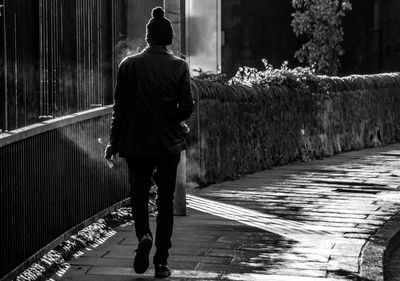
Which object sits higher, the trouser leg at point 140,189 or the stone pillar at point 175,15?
the stone pillar at point 175,15

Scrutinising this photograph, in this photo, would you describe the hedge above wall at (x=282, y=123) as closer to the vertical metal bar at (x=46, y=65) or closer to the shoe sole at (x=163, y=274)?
the vertical metal bar at (x=46, y=65)

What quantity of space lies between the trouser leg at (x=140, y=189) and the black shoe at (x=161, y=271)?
24 cm

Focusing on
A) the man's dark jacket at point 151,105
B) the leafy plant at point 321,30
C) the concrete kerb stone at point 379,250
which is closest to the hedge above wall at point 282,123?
the concrete kerb stone at point 379,250

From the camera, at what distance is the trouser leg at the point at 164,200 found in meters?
6.98

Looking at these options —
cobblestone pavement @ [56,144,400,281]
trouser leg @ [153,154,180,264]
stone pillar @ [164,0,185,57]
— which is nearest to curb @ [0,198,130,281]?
cobblestone pavement @ [56,144,400,281]

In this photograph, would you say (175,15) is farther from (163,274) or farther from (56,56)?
(163,274)

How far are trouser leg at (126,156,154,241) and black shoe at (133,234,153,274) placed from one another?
0.51 ft

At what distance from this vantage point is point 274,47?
25.9 m

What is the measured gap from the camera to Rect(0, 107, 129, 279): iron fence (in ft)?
21.4

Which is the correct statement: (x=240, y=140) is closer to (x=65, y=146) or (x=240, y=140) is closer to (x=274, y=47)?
(x=65, y=146)

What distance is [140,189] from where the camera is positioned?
7.04 meters

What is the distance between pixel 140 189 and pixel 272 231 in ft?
7.62

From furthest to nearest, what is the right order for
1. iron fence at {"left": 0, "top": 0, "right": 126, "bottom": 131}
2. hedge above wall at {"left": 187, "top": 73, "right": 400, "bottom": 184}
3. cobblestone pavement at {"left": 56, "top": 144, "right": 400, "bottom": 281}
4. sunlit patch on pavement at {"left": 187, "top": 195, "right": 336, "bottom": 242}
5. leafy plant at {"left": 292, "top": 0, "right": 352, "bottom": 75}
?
leafy plant at {"left": 292, "top": 0, "right": 352, "bottom": 75}, hedge above wall at {"left": 187, "top": 73, "right": 400, "bottom": 184}, sunlit patch on pavement at {"left": 187, "top": 195, "right": 336, "bottom": 242}, cobblestone pavement at {"left": 56, "top": 144, "right": 400, "bottom": 281}, iron fence at {"left": 0, "top": 0, "right": 126, "bottom": 131}

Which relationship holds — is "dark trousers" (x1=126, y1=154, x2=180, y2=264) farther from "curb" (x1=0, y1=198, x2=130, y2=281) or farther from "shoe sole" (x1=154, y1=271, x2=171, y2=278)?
"curb" (x1=0, y1=198, x2=130, y2=281)
